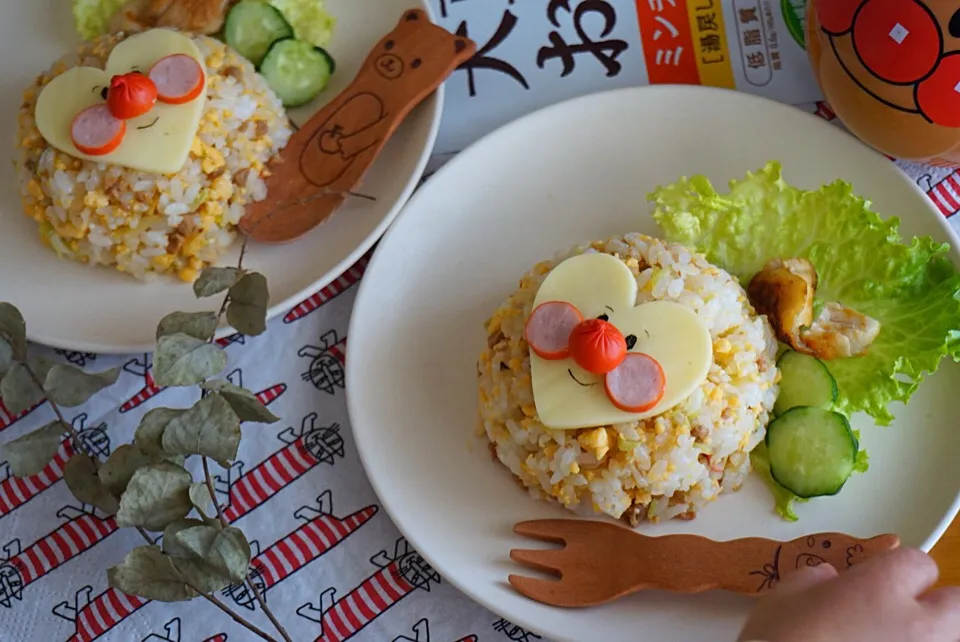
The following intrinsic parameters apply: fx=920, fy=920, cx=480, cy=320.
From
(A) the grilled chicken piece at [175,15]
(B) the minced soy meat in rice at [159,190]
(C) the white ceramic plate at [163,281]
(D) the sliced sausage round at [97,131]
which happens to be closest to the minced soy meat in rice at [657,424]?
(C) the white ceramic plate at [163,281]

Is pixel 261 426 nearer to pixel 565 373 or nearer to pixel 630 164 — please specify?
pixel 565 373

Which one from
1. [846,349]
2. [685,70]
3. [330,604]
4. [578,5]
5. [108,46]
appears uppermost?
[108,46]

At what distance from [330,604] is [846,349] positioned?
1.25 m

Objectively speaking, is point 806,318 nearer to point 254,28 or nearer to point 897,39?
point 897,39

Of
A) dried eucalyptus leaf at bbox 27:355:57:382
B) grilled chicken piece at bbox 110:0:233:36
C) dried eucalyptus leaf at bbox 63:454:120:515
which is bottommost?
dried eucalyptus leaf at bbox 63:454:120:515

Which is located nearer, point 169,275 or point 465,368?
point 465,368

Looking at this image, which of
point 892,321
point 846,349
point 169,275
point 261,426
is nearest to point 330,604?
point 261,426

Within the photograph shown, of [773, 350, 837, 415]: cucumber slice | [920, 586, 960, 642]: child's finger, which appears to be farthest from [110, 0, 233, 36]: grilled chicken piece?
[920, 586, 960, 642]: child's finger

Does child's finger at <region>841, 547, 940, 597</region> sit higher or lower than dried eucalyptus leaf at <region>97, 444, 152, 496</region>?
lower

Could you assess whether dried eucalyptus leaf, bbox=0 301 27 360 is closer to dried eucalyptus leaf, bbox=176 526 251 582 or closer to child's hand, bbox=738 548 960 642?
dried eucalyptus leaf, bbox=176 526 251 582

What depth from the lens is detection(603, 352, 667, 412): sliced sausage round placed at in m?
1.82

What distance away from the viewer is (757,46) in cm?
249

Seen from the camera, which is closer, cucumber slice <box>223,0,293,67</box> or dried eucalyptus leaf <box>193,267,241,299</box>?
dried eucalyptus leaf <box>193,267,241,299</box>

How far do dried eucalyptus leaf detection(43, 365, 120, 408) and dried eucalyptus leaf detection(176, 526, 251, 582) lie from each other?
0.40 m
